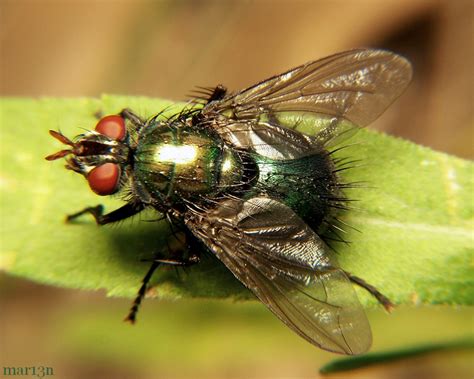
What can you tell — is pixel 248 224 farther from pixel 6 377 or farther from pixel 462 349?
pixel 6 377

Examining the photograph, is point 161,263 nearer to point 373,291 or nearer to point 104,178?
point 104,178

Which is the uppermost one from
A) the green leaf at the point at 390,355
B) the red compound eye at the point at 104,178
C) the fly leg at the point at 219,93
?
the fly leg at the point at 219,93

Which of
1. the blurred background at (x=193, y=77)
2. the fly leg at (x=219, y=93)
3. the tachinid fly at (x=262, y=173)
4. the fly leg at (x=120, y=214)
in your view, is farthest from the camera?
the blurred background at (x=193, y=77)

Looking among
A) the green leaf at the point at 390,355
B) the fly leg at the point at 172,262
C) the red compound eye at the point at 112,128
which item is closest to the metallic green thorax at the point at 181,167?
the red compound eye at the point at 112,128

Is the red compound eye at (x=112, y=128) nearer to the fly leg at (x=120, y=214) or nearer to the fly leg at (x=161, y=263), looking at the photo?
the fly leg at (x=120, y=214)

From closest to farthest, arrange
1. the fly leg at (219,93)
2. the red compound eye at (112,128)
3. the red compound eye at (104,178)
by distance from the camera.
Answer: the red compound eye at (104,178)
the red compound eye at (112,128)
the fly leg at (219,93)

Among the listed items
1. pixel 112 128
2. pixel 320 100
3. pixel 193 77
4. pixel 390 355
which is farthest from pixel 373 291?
pixel 193 77

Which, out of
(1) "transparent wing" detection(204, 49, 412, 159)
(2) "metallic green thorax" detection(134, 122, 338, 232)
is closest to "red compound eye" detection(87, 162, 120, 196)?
(2) "metallic green thorax" detection(134, 122, 338, 232)

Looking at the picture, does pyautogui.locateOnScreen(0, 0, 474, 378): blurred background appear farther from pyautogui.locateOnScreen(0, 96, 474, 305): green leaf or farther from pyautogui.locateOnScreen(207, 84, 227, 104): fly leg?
pyautogui.locateOnScreen(207, 84, 227, 104): fly leg

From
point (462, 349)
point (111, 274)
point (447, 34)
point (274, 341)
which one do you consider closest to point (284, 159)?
point (111, 274)
